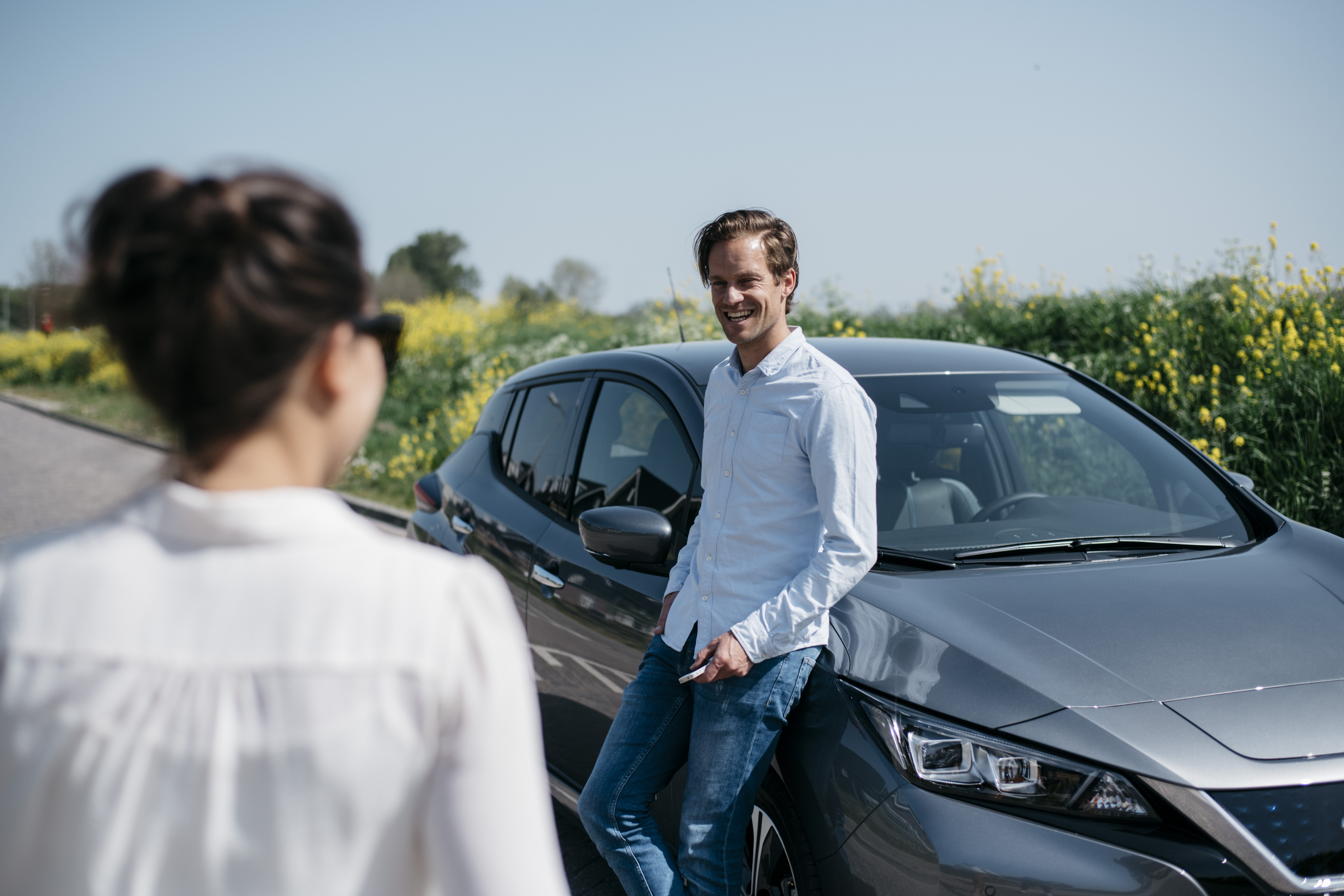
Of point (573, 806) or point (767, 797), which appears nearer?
point (767, 797)

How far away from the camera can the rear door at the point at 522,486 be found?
12.3 ft

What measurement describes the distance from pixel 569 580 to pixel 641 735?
36.7 inches

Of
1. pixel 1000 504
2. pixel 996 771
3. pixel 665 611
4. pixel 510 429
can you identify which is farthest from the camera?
pixel 510 429

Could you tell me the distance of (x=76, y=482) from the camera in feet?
43.3

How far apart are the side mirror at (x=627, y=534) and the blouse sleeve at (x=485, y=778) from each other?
5.97 ft

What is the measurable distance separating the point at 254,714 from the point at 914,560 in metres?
2.05

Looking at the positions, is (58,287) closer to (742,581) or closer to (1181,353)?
(742,581)

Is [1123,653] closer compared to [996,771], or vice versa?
[996,771]

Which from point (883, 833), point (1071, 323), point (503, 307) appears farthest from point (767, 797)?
point (503, 307)

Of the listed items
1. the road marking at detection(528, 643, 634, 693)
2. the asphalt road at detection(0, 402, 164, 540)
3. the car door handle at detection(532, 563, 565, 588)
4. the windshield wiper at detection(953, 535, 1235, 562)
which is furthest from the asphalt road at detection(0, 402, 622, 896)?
the windshield wiper at detection(953, 535, 1235, 562)

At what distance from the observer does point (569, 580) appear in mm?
3357

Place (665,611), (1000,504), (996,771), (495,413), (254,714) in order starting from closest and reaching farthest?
(254,714) → (996,771) → (665,611) → (1000,504) → (495,413)

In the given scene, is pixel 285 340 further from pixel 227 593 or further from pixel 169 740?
pixel 169 740

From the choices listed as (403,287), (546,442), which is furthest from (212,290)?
(403,287)
